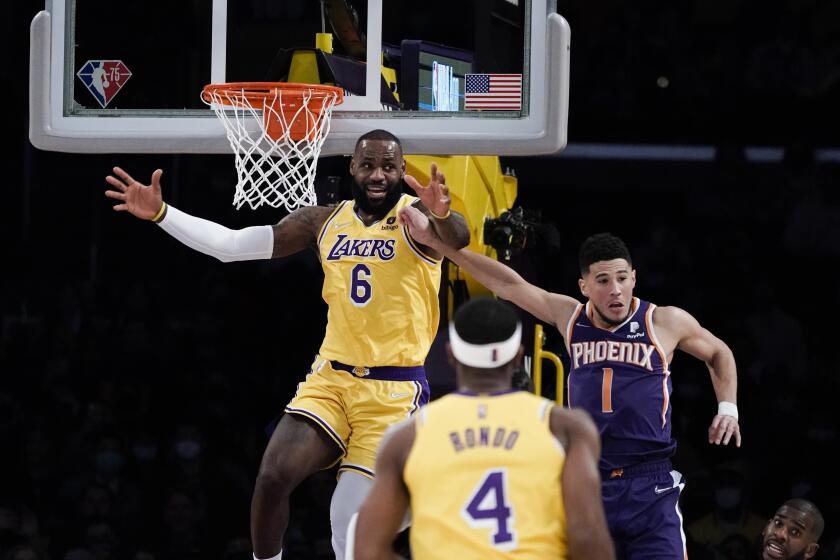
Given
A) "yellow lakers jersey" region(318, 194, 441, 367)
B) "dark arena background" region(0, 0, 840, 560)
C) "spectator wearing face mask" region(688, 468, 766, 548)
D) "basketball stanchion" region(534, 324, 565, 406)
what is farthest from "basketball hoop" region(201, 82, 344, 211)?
"spectator wearing face mask" region(688, 468, 766, 548)

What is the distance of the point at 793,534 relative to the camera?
6.97m

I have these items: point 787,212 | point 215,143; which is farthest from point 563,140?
point 787,212

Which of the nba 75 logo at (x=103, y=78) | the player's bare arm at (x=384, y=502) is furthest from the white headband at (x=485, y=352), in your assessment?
the nba 75 logo at (x=103, y=78)

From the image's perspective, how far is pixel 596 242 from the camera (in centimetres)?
653

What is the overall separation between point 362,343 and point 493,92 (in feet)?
4.85

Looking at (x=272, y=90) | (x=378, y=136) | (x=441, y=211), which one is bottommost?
(x=441, y=211)

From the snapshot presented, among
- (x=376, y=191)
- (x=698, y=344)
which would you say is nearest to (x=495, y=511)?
(x=376, y=191)

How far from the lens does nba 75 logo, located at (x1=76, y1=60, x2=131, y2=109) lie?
7.29 meters

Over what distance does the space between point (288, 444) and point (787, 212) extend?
21.6 ft

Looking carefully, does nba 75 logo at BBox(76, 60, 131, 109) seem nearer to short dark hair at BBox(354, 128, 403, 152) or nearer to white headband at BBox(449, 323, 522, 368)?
short dark hair at BBox(354, 128, 403, 152)

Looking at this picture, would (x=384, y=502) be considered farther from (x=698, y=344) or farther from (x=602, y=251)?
(x=698, y=344)

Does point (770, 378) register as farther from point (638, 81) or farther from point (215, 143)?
point (215, 143)

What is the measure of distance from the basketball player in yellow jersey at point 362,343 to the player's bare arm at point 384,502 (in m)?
1.92

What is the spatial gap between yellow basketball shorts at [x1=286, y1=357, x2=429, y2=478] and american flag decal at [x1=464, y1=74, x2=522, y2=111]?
4.59ft
